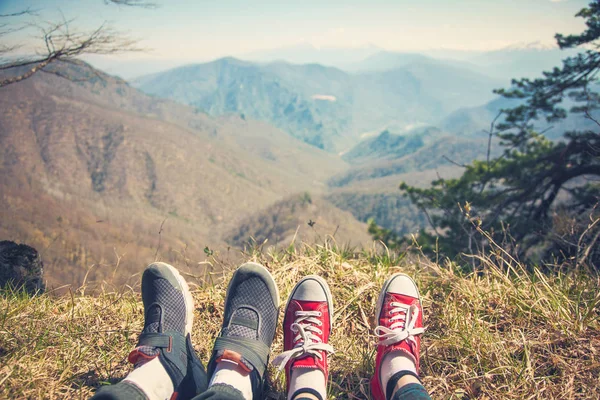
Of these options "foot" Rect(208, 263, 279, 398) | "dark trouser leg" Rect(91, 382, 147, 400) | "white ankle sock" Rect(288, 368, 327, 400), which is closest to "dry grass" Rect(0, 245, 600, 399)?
"white ankle sock" Rect(288, 368, 327, 400)

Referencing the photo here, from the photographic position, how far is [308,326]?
219 cm

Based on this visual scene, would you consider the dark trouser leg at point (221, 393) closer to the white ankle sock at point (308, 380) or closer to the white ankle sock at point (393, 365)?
the white ankle sock at point (308, 380)

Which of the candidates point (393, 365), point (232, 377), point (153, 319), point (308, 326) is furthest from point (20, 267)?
point (393, 365)

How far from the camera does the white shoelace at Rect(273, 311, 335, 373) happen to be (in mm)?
1873

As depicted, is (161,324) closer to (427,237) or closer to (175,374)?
(175,374)

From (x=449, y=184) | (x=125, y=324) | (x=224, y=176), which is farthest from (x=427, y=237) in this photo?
(x=224, y=176)

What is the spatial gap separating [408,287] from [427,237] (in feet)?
32.1

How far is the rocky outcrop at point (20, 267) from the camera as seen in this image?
2.91 m

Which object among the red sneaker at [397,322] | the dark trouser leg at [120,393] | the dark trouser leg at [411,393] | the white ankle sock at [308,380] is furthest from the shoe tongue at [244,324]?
the dark trouser leg at [411,393]

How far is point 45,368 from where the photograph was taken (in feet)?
6.02

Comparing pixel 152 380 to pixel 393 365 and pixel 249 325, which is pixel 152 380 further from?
pixel 393 365

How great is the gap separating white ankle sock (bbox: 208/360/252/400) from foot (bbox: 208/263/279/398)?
0.06 feet

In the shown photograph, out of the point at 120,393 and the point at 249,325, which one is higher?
the point at 120,393

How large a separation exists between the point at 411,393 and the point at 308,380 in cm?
53
